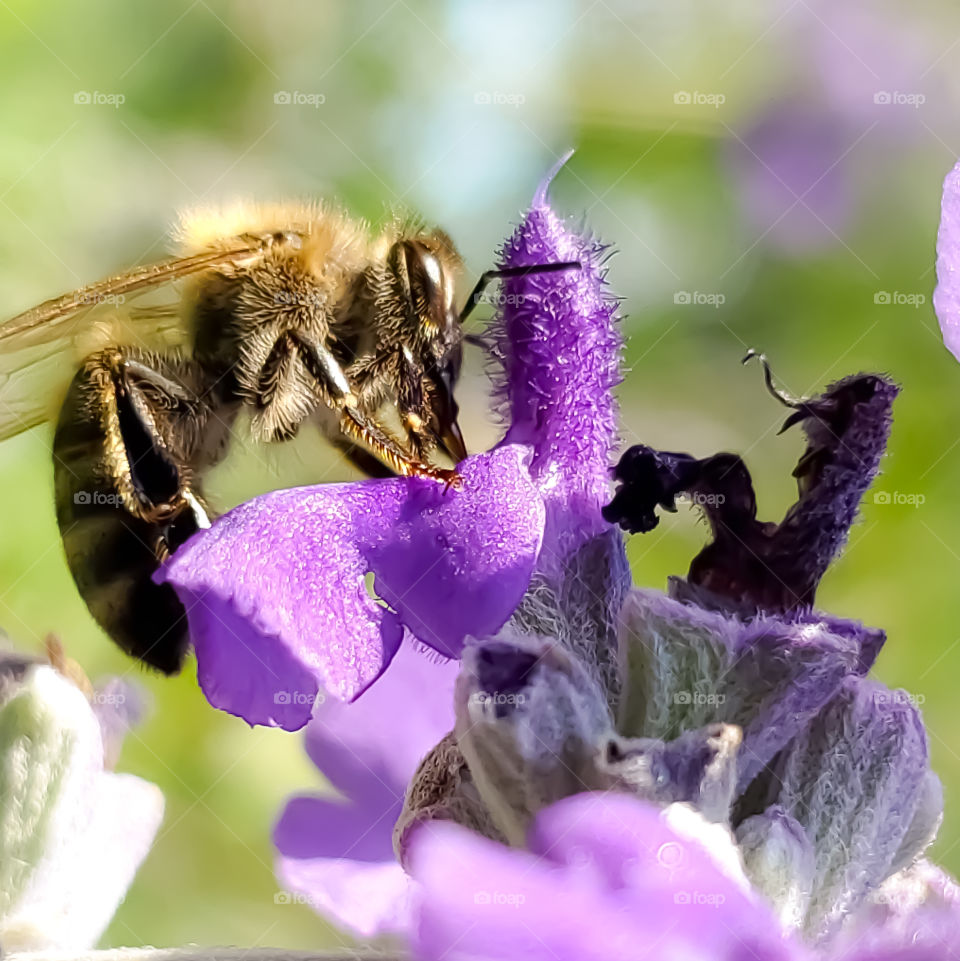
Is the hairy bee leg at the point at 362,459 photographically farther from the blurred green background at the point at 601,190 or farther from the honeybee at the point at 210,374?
the blurred green background at the point at 601,190

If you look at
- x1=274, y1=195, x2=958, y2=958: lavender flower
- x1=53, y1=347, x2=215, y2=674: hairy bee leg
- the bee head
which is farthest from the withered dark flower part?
x1=53, y1=347, x2=215, y2=674: hairy bee leg

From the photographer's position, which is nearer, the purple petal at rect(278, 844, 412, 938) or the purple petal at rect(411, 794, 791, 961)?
the purple petal at rect(411, 794, 791, 961)

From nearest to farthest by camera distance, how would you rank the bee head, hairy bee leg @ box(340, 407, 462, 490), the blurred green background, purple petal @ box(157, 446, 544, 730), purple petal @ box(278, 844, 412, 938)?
purple petal @ box(157, 446, 544, 730) < hairy bee leg @ box(340, 407, 462, 490) < the bee head < purple petal @ box(278, 844, 412, 938) < the blurred green background

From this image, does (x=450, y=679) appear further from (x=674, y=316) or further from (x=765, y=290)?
(x=765, y=290)

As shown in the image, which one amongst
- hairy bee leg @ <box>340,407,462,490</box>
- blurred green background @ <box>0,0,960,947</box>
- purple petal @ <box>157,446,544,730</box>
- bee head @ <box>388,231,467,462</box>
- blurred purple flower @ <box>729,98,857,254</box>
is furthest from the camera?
blurred purple flower @ <box>729,98,857,254</box>

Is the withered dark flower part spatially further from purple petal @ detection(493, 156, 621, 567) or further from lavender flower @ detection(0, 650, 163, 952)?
lavender flower @ detection(0, 650, 163, 952)

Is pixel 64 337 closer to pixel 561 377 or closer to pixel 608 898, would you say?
pixel 561 377

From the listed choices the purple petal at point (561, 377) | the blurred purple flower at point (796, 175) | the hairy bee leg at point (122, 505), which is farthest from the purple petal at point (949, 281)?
the blurred purple flower at point (796, 175)
